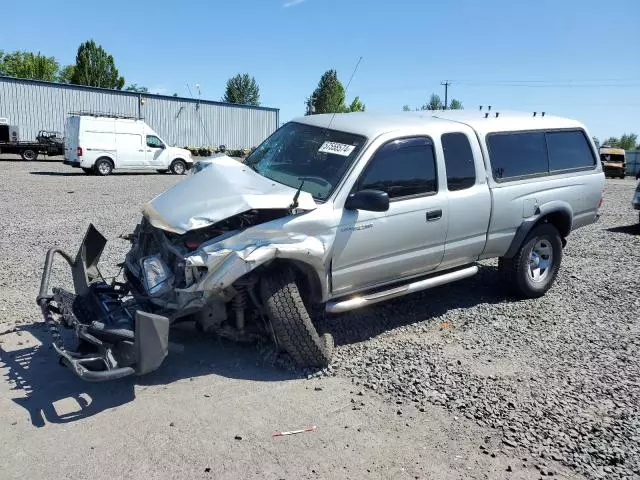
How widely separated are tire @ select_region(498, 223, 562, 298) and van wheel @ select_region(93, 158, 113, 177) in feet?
66.5

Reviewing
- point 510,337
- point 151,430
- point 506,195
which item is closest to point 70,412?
point 151,430

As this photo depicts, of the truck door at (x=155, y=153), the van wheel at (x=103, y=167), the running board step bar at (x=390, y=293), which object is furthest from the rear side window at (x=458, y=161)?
the truck door at (x=155, y=153)

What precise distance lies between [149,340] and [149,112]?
39722 mm

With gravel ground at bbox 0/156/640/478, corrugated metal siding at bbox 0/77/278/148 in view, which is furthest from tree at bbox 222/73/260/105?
gravel ground at bbox 0/156/640/478

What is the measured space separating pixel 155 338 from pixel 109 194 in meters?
13.1

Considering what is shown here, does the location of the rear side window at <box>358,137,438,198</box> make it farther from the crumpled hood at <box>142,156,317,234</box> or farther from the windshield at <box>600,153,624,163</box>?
the windshield at <box>600,153,624,163</box>

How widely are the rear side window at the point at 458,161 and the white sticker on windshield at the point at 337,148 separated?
1.08 m

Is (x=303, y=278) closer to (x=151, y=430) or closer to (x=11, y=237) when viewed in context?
(x=151, y=430)

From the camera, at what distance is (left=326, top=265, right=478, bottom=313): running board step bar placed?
15.8 feet

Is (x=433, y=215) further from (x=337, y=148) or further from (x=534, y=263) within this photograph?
(x=534, y=263)

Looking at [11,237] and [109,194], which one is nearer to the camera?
[11,237]

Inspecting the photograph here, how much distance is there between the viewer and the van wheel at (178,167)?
1030 inches

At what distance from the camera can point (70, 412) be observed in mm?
3936

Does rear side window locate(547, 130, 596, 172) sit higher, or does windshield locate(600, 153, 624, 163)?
windshield locate(600, 153, 624, 163)
